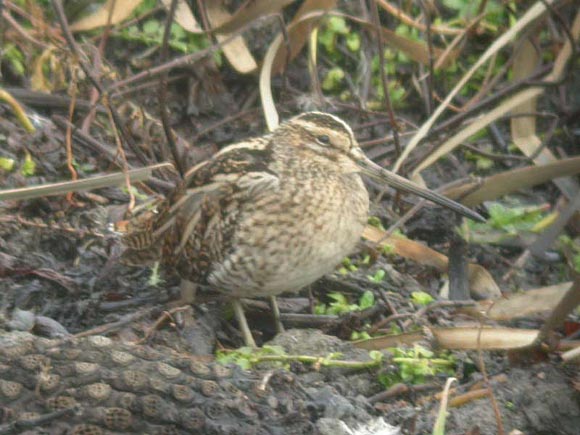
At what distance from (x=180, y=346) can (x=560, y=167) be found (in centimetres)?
199

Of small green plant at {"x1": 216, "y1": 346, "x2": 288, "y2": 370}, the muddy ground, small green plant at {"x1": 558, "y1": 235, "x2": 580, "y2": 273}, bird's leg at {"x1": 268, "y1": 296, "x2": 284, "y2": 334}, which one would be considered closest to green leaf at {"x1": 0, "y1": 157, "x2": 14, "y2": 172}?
the muddy ground

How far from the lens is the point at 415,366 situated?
13.4 ft

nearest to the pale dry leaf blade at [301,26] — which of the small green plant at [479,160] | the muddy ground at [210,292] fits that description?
the muddy ground at [210,292]

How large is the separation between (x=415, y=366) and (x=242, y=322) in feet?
2.95

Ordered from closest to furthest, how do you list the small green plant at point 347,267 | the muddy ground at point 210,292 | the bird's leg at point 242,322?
the muddy ground at point 210,292
the bird's leg at point 242,322
the small green plant at point 347,267

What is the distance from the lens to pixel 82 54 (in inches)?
223

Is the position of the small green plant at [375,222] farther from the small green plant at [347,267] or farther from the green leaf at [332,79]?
the green leaf at [332,79]

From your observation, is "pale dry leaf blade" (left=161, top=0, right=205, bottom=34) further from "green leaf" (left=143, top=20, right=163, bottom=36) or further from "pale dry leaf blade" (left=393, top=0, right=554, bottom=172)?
"pale dry leaf blade" (left=393, top=0, right=554, bottom=172)

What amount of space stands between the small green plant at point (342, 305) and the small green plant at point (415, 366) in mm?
581

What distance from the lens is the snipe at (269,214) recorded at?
14.9 feet

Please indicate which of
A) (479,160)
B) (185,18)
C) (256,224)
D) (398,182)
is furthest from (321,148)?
(479,160)

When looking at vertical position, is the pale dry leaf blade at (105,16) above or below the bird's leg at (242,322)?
above

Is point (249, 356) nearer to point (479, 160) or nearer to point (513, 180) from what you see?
point (513, 180)

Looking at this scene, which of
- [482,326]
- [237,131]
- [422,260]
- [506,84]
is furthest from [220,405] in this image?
[506,84]
